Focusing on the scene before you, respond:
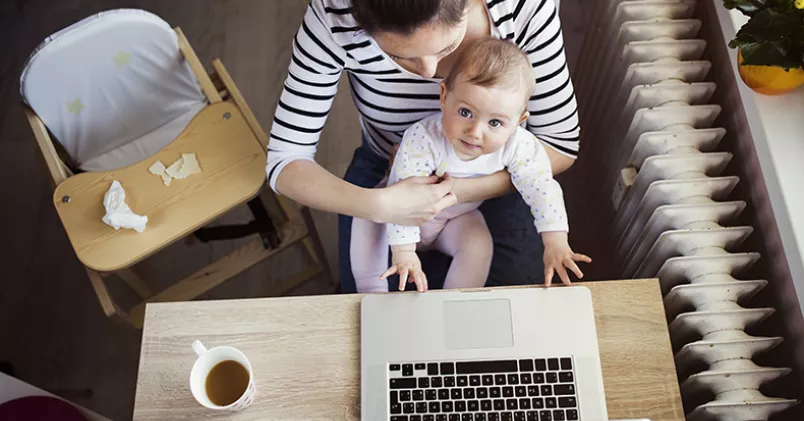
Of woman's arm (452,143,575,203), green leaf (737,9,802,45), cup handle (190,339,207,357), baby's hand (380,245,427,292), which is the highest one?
green leaf (737,9,802,45)

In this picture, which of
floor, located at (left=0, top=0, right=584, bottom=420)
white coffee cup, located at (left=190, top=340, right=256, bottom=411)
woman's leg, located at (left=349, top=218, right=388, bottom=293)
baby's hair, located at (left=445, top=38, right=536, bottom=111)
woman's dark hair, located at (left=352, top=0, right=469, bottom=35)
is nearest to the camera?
woman's dark hair, located at (left=352, top=0, right=469, bottom=35)

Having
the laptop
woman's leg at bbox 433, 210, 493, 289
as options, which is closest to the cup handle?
the laptop

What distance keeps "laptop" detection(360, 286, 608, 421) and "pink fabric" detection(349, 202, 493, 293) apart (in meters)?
0.23

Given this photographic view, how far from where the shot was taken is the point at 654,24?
1262mm

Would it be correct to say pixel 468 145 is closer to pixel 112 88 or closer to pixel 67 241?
pixel 112 88

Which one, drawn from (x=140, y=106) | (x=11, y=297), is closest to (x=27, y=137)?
(x=11, y=297)

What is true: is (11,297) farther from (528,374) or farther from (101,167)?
(528,374)

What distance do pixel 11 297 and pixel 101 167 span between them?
25.1 inches

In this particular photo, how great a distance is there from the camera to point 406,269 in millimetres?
1060

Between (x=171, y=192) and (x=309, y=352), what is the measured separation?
649mm

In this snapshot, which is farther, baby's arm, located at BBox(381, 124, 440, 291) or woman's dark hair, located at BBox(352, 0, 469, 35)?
baby's arm, located at BBox(381, 124, 440, 291)

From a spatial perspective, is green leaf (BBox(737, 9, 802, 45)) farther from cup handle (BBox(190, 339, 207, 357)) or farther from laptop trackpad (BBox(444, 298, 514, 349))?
cup handle (BBox(190, 339, 207, 357))

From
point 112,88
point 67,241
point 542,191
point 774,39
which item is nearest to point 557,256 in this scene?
point 542,191

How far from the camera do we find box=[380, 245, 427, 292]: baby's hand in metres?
1.02
